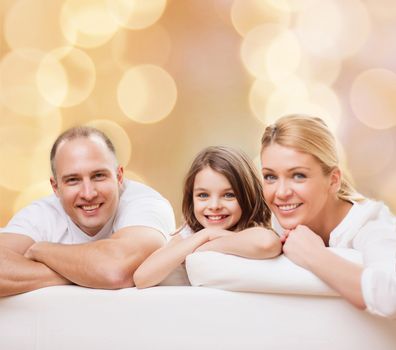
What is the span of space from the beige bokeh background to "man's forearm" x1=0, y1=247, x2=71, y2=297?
2166 millimetres

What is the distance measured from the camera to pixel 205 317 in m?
1.59

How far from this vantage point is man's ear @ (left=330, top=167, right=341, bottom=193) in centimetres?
182

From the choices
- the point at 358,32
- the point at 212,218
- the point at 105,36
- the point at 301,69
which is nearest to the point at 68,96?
the point at 105,36

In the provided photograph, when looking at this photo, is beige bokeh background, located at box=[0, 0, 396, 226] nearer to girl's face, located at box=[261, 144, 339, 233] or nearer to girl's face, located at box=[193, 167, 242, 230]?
girl's face, located at box=[193, 167, 242, 230]

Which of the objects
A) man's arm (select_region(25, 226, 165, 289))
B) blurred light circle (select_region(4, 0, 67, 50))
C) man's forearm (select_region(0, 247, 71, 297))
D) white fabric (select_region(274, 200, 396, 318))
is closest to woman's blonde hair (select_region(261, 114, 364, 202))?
white fabric (select_region(274, 200, 396, 318))

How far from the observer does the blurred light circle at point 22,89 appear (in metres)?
3.95

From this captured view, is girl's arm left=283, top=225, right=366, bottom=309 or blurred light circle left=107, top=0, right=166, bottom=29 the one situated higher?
blurred light circle left=107, top=0, right=166, bottom=29

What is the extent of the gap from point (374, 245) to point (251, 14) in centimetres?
277

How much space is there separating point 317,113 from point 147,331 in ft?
8.03

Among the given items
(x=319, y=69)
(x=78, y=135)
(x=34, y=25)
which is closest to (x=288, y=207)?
(x=78, y=135)

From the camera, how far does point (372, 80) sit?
150 inches

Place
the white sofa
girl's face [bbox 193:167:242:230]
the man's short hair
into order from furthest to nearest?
the man's short hair
girl's face [bbox 193:167:242:230]
the white sofa

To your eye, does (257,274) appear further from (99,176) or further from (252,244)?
(99,176)

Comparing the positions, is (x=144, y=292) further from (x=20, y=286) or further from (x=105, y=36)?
(x=105, y=36)
